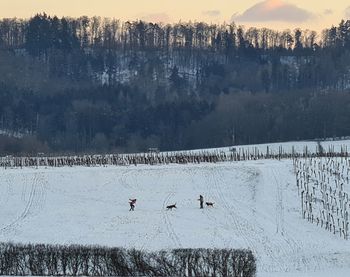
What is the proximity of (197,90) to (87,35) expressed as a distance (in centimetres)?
3669

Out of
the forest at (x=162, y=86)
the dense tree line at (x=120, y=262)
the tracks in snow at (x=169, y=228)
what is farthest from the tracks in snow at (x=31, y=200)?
the forest at (x=162, y=86)

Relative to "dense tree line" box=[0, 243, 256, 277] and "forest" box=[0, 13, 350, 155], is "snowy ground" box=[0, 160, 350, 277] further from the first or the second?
"forest" box=[0, 13, 350, 155]

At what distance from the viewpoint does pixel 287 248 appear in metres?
32.9

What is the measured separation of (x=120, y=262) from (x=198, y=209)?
57.3 ft

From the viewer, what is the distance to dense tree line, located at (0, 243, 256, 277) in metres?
24.5

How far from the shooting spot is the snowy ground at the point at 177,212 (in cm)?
3309

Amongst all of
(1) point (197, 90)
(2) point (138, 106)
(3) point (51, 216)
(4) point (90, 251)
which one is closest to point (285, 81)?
(1) point (197, 90)

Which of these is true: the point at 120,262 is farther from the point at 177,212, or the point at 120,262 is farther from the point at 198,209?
the point at 198,209

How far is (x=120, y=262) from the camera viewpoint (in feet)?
81.3

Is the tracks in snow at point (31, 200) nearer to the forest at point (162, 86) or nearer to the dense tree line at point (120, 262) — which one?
the dense tree line at point (120, 262)

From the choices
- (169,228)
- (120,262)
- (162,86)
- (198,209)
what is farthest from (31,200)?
(162,86)

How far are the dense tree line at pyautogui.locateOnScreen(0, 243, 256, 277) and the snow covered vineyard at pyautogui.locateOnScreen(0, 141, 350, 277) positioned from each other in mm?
2393

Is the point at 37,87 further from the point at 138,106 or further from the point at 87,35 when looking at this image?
the point at 87,35

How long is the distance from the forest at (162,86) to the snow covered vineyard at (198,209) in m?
42.4
